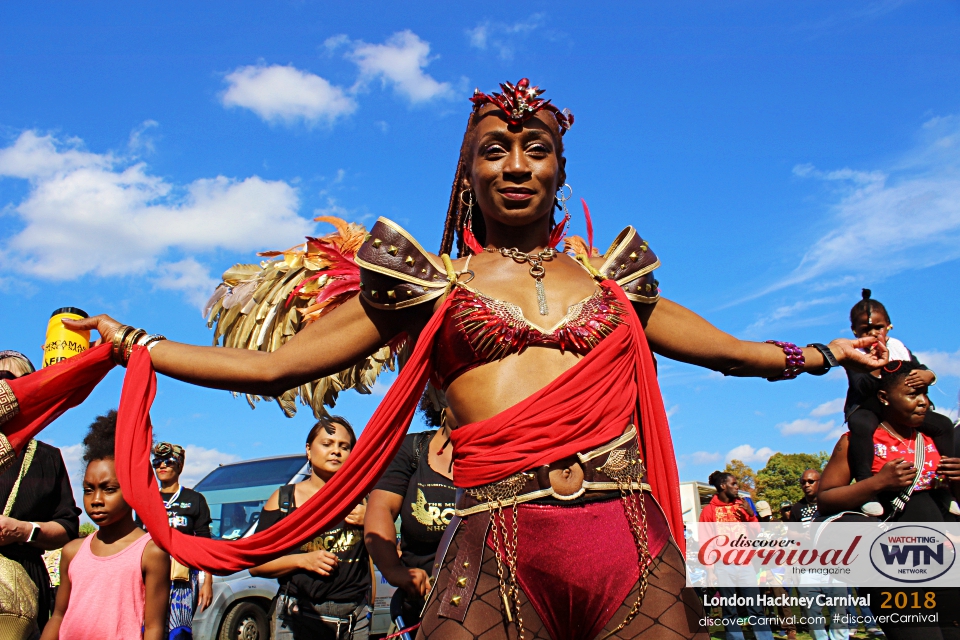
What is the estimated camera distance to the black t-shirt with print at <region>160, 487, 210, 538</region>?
6.02 m

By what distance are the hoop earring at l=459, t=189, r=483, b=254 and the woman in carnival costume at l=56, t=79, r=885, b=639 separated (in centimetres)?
2

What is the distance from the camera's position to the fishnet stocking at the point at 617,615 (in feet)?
7.32

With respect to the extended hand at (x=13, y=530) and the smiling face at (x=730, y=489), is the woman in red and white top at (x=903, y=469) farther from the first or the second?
the smiling face at (x=730, y=489)

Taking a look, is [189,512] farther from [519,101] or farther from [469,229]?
[519,101]

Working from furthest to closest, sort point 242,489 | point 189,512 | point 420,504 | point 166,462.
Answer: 1. point 242,489
2. point 166,462
3. point 189,512
4. point 420,504

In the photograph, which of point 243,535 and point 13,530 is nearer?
point 13,530

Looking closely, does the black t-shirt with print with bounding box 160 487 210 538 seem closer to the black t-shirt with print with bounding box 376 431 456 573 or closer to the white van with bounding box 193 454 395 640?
the white van with bounding box 193 454 395 640

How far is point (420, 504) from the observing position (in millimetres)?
4406

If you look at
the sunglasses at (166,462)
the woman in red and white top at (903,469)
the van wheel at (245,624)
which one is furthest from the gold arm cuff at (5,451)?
the van wheel at (245,624)

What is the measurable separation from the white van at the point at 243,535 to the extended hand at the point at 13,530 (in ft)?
10.1

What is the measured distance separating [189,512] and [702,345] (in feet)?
15.0

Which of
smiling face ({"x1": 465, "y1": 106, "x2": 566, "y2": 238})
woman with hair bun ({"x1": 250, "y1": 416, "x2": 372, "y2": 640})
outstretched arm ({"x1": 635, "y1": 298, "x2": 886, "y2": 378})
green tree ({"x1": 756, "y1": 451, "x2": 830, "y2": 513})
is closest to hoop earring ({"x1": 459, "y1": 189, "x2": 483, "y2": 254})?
smiling face ({"x1": 465, "y1": 106, "x2": 566, "y2": 238})

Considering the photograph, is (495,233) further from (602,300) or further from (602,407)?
(602,407)

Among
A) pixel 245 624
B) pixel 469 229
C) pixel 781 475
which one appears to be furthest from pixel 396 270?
pixel 781 475
